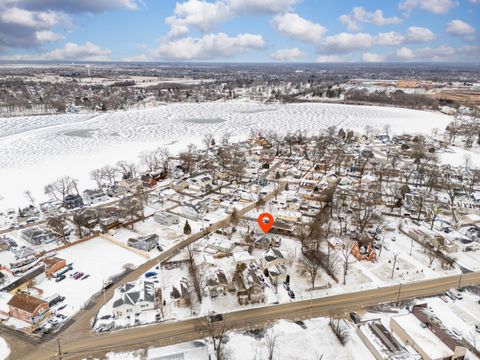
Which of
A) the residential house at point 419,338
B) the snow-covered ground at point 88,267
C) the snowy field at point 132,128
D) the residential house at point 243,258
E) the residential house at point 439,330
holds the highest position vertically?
the snowy field at point 132,128

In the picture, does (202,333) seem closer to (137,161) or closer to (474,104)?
(137,161)

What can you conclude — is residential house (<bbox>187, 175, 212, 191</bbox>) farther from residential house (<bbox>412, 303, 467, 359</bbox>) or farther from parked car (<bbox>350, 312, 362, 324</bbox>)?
residential house (<bbox>412, 303, 467, 359</bbox>)

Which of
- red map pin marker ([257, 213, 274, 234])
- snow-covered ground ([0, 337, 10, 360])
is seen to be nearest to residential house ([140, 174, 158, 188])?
red map pin marker ([257, 213, 274, 234])

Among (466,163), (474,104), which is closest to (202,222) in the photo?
(466,163)

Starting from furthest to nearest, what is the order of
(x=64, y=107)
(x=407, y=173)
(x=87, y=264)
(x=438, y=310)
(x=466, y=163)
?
(x=64, y=107), (x=466, y=163), (x=407, y=173), (x=87, y=264), (x=438, y=310)

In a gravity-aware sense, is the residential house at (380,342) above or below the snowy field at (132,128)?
below

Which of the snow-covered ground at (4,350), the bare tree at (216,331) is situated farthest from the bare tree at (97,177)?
the bare tree at (216,331)

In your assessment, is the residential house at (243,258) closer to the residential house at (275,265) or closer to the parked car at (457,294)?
the residential house at (275,265)
